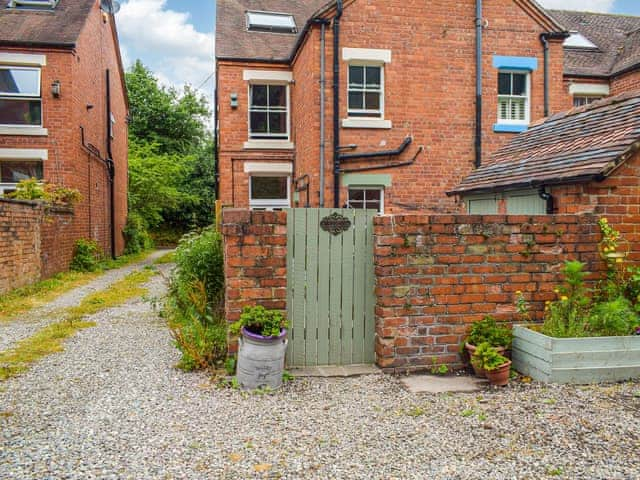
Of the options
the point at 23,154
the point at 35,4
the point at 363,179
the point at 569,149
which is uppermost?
the point at 35,4

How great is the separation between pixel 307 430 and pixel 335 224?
7.00ft

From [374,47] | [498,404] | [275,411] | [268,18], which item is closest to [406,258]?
[498,404]

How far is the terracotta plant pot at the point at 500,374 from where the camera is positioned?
4859 millimetres

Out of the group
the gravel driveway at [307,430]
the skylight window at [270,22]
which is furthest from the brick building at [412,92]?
the gravel driveway at [307,430]

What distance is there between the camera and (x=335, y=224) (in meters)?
5.34

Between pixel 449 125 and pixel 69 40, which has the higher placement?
pixel 69 40

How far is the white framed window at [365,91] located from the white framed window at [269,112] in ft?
9.40

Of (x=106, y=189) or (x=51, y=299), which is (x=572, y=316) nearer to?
(x=51, y=299)

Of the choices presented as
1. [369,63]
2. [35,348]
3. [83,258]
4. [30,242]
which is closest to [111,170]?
[83,258]

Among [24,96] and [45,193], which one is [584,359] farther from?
[24,96]

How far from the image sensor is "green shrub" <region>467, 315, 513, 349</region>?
5.13 m

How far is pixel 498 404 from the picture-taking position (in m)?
4.42

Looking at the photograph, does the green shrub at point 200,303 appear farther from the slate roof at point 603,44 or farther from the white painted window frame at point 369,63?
the slate roof at point 603,44

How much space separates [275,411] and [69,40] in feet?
46.6
